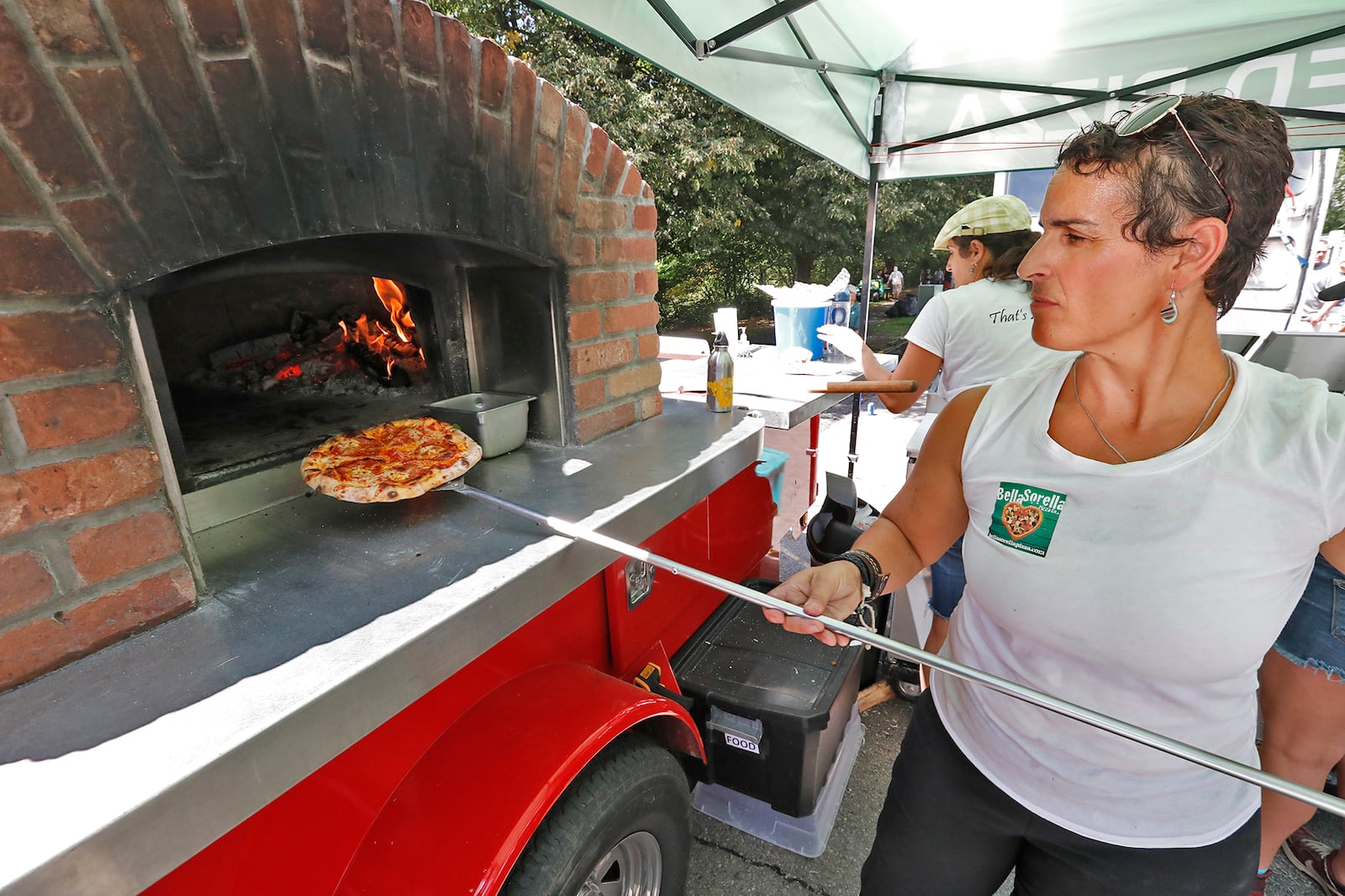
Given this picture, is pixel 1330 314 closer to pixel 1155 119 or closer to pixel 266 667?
pixel 1155 119

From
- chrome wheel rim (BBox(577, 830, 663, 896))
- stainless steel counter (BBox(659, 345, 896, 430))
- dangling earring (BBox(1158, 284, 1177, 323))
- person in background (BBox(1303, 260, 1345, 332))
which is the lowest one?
chrome wheel rim (BBox(577, 830, 663, 896))

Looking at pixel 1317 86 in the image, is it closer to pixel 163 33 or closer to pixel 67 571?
pixel 163 33

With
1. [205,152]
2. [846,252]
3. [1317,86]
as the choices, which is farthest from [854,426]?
[846,252]

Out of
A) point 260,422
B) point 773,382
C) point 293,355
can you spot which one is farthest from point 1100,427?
point 293,355

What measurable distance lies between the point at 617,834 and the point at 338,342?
204cm

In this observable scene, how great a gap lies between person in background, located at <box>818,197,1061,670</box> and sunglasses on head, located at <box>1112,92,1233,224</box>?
4.79 feet

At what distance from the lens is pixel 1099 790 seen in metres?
1.12

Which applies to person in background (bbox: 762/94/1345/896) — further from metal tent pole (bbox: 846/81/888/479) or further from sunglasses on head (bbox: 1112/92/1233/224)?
metal tent pole (bbox: 846/81/888/479)

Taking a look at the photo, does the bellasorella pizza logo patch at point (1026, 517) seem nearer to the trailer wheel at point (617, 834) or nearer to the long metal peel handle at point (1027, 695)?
the long metal peel handle at point (1027, 695)

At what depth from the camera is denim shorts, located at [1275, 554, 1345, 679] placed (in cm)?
143

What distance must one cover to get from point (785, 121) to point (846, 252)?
41.0 feet

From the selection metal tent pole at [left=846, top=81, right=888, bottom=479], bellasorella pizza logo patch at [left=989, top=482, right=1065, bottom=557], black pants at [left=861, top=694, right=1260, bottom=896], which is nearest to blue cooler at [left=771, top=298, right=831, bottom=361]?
metal tent pole at [left=846, top=81, right=888, bottom=479]

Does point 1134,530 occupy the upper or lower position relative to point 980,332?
lower

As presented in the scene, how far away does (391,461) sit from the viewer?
5.39 feet
